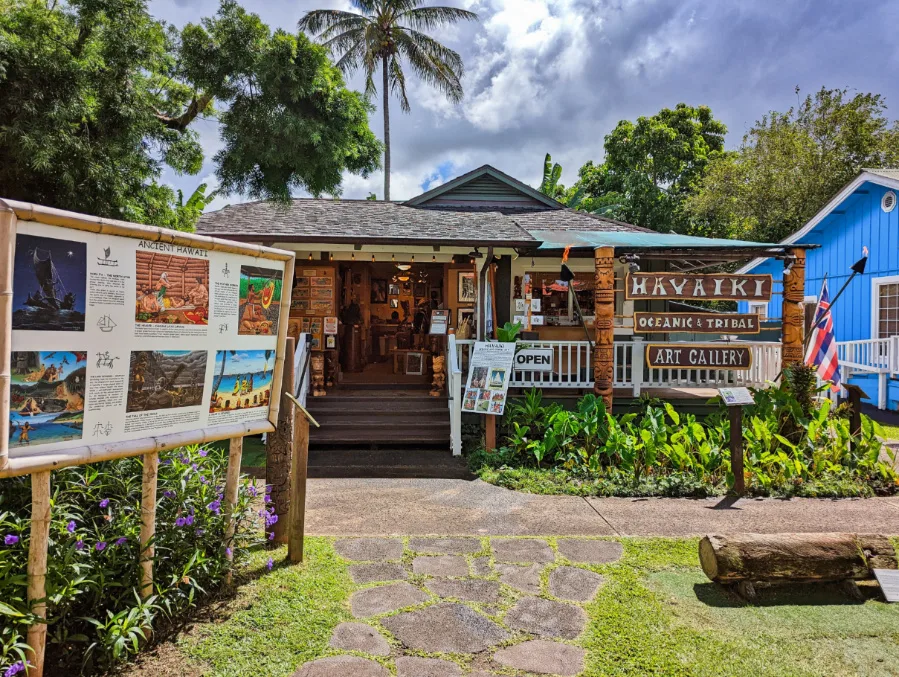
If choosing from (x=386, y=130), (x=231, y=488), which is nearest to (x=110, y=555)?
(x=231, y=488)

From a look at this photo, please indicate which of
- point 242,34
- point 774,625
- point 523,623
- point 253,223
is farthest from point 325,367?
point 774,625

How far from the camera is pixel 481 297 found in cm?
1040

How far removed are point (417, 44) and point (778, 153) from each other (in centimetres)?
1378

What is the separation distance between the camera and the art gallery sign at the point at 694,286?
26.1 ft

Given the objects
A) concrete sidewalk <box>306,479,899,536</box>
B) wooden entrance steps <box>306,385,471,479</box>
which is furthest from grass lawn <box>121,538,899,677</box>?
wooden entrance steps <box>306,385,471,479</box>

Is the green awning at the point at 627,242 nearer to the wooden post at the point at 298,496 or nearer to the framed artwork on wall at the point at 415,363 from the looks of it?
the framed artwork on wall at the point at 415,363

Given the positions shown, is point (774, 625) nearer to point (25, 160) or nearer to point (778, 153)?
point (25, 160)

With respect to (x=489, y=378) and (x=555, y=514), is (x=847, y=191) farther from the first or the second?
(x=555, y=514)

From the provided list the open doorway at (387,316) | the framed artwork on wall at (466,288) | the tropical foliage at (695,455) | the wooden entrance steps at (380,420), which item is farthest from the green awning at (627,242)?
the open doorway at (387,316)

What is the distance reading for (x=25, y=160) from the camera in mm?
5383

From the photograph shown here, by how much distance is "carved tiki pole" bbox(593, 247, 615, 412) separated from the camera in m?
8.01

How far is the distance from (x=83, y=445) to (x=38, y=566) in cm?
58

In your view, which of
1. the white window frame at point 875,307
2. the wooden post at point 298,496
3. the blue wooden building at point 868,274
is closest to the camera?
the wooden post at point 298,496

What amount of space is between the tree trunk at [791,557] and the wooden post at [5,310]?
413 cm
